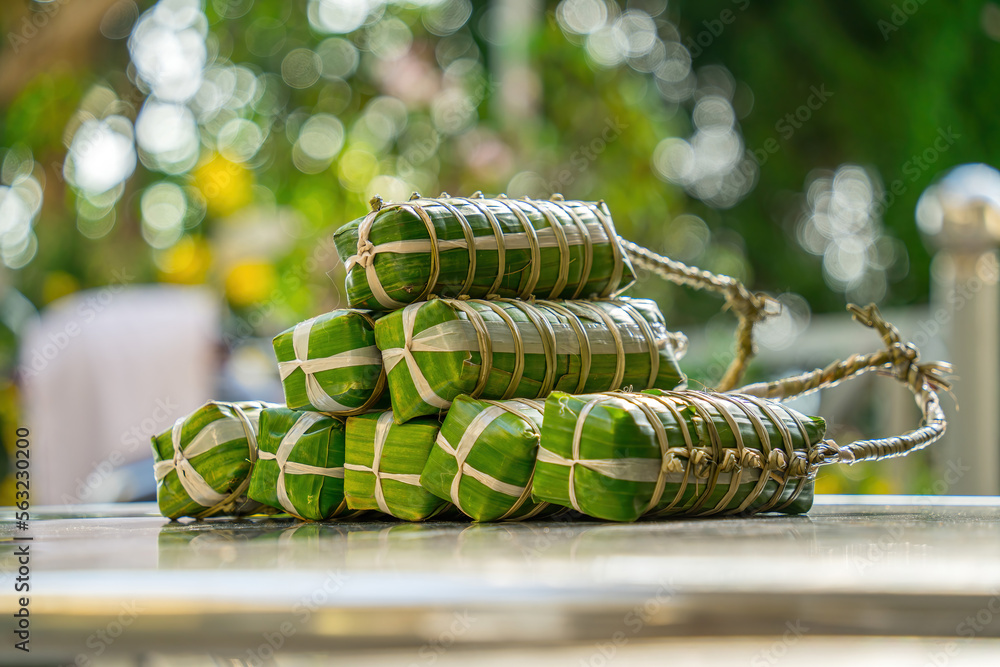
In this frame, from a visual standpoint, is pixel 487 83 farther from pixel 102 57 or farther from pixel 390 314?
pixel 390 314

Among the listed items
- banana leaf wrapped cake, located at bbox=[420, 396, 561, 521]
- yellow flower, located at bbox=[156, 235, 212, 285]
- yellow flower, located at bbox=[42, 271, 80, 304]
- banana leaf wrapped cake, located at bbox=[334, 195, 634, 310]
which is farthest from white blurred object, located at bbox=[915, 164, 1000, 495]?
yellow flower, located at bbox=[42, 271, 80, 304]

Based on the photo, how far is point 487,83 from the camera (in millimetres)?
4359

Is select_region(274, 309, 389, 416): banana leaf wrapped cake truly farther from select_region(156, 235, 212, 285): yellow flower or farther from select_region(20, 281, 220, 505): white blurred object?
select_region(156, 235, 212, 285): yellow flower

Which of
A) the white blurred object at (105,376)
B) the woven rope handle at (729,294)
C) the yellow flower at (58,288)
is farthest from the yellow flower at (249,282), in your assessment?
the woven rope handle at (729,294)

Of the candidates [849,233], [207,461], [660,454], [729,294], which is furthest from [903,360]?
[849,233]

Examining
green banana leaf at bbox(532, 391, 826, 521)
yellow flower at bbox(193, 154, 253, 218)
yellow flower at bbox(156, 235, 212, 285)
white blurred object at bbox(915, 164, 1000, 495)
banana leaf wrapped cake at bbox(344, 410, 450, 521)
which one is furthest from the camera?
yellow flower at bbox(193, 154, 253, 218)

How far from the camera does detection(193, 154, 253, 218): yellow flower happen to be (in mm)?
4109

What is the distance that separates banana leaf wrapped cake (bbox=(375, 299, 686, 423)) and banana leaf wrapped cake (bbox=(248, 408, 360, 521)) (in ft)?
0.24

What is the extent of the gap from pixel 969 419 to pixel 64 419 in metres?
2.61

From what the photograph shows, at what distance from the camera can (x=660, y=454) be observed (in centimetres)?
67

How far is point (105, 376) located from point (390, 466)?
8.21 feet

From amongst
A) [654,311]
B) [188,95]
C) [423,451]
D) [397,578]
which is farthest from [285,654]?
[188,95]

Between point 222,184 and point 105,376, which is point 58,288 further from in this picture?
point 105,376

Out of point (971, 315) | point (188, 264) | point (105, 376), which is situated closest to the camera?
point (971, 315)
